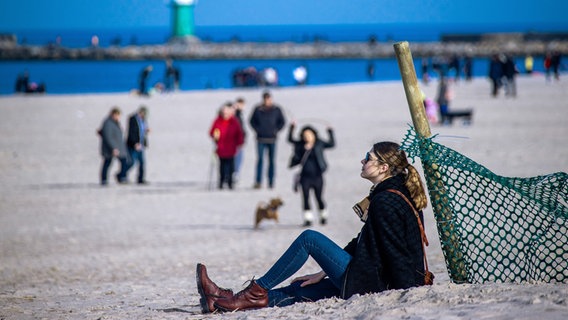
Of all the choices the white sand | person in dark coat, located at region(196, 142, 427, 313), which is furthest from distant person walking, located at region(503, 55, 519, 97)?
person in dark coat, located at region(196, 142, 427, 313)

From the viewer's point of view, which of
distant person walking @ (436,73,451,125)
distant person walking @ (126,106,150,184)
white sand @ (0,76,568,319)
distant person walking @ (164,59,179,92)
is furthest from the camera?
distant person walking @ (164,59,179,92)

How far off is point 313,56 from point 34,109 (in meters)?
78.4

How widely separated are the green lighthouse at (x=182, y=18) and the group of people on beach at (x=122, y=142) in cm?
7709

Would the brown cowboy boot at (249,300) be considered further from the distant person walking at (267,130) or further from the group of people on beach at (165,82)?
the group of people on beach at (165,82)

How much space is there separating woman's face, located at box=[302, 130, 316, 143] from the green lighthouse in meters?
82.8

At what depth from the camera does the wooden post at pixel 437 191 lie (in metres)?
6.66

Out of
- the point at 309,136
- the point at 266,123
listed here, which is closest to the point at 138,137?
the point at 266,123

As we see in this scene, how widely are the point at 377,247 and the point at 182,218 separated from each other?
8.97 metres

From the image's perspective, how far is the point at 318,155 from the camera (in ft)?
43.5

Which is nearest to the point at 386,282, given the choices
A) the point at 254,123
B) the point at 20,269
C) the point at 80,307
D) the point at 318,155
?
the point at 80,307

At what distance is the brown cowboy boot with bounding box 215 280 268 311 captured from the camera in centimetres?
665

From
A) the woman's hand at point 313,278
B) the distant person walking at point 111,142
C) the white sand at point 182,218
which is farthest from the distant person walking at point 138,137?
the woman's hand at point 313,278

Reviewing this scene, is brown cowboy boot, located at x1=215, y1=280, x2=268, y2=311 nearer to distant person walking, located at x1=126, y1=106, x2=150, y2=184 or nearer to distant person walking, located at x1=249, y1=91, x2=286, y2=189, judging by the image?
distant person walking, located at x1=249, y1=91, x2=286, y2=189

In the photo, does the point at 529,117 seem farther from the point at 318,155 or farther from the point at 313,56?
the point at 313,56
